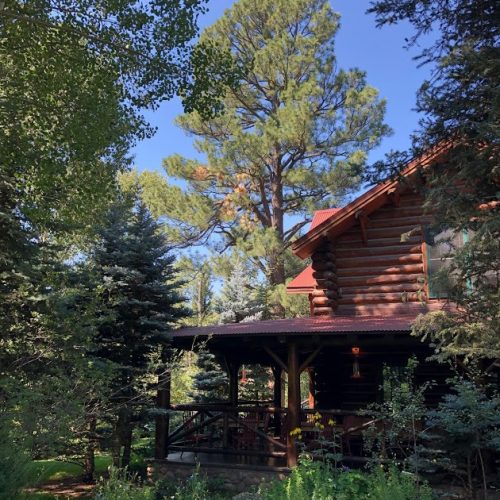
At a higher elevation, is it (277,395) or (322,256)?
(322,256)

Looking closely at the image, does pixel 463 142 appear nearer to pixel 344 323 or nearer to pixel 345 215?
pixel 344 323

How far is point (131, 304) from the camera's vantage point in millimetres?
12898

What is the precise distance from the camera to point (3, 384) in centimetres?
817

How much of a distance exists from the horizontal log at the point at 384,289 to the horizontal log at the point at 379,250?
775 millimetres

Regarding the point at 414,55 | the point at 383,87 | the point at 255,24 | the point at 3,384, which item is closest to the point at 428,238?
the point at 414,55

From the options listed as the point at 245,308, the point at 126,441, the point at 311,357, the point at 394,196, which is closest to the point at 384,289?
the point at 394,196

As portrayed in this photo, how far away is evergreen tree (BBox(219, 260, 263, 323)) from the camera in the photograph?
22.2m

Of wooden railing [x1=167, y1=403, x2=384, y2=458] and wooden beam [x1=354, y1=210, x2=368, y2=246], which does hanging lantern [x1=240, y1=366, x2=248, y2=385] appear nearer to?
wooden railing [x1=167, y1=403, x2=384, y2=458]

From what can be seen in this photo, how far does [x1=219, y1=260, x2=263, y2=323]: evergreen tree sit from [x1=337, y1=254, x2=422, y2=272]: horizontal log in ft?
31.6

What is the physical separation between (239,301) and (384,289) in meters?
10.9

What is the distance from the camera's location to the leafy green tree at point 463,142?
22.8 ft

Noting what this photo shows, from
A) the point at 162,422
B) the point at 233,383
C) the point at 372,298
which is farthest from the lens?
the point at 233,383

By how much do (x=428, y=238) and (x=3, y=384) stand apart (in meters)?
9.15

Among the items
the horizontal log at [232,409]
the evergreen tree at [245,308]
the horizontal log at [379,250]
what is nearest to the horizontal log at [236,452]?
the horizontal log at [232,409]
